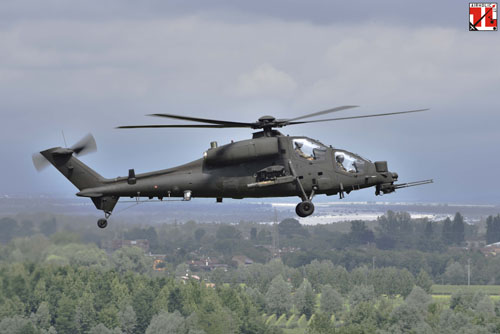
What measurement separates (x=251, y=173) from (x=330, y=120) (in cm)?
539

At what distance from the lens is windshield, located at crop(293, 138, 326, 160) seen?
49.2 meters

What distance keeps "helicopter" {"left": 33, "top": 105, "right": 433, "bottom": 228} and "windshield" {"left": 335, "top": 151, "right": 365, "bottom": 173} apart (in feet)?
0.18

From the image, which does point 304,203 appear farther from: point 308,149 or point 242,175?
point 242,175

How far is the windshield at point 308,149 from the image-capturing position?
161 ft

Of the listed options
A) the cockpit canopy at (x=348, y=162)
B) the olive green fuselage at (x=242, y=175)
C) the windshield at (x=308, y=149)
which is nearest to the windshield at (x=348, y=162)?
the cockpit canopy at (x=348, y=162)

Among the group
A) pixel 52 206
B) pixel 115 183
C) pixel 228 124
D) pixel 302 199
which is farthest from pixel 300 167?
pixel 52 206

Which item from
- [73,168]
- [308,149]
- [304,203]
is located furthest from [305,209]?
[73,168]

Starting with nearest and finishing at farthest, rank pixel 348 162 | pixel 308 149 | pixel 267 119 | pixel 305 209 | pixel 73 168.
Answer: pixel 305 209 < pixel 267 119 < pixel 308 149 < pixel 348 162 < pixel 73 168

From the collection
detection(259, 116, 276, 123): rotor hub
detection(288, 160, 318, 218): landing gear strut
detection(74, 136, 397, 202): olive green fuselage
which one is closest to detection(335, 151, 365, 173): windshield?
detection(74, 136, 397, 202): olive green fuselage

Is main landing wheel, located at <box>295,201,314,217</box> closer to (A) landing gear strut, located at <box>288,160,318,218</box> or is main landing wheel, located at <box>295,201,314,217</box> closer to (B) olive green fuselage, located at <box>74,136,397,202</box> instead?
(A) landing gear strut, located at <box>288,160,318,218</box>

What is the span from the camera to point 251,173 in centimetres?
4872

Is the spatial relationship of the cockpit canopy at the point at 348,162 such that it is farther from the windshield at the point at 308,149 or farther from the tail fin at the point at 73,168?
the tail fin at the point at 73,168

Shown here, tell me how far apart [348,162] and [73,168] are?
15.4m

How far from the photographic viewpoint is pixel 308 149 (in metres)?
49.3
